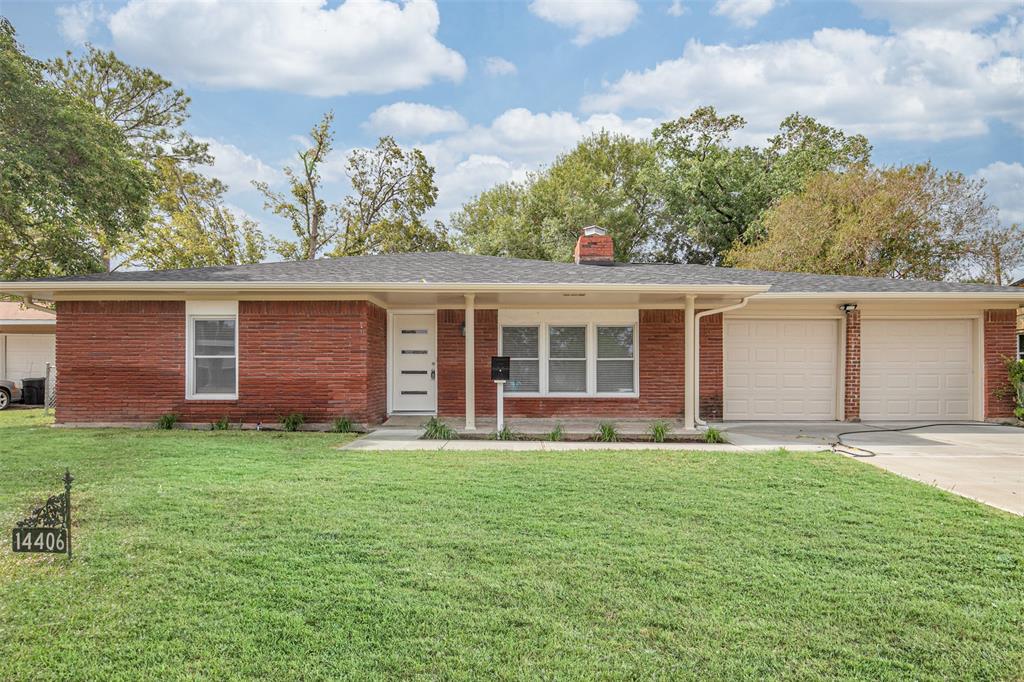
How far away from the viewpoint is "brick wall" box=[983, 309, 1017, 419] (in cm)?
1130

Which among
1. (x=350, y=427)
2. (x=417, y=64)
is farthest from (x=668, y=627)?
(x=417, y=64)

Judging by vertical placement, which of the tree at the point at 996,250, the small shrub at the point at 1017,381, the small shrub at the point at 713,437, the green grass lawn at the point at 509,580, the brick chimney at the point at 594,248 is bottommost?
the green grass lawn at the point at 509,580

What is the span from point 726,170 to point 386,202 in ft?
53.3

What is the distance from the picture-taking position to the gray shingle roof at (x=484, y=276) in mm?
9688

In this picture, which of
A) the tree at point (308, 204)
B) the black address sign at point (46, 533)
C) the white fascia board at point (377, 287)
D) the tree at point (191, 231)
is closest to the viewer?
the black address sign at point (46, 533)

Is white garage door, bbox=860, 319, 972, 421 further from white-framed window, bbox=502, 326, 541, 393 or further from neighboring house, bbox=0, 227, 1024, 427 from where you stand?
white-framed window, bbox=502, 326, 541, 393

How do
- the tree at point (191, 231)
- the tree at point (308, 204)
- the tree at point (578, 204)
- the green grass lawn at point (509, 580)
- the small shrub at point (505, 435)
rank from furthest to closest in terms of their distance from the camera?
the tree at point (578, 204)
the tree at point (308, 204)
the tree at point (191, 231)
the small shrub at point (505, 435)
the green grass lawn at point (509, 580)

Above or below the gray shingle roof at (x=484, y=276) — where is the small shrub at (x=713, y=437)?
below

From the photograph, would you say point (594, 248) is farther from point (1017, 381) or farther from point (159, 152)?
point (159, 152)

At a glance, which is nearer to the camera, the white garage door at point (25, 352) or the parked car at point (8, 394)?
the parked car at point (8, 394)

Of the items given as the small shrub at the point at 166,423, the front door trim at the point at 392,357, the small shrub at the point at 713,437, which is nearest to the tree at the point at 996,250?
the small shrub at the point at 713,437

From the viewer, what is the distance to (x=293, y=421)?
9.59 meters

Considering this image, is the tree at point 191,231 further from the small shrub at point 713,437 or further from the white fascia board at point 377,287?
the small shrub at point 713,437

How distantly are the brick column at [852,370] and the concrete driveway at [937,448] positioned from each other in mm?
371
